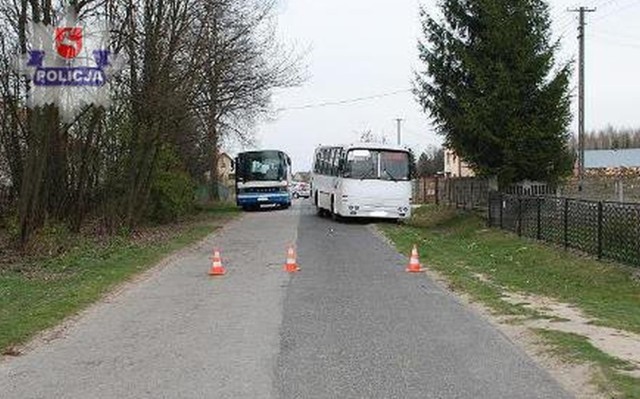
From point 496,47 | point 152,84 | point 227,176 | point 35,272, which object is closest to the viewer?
point 35,272

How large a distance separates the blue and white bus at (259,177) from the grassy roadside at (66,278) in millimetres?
19580

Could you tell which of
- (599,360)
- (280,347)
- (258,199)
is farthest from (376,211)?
(599,360)

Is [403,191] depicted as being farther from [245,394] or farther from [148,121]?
[245,394]

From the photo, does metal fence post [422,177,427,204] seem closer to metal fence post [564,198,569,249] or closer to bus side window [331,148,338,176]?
bus side window [331,148,338,176]

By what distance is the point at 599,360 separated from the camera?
7.50 meters

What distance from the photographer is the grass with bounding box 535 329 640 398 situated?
648cm

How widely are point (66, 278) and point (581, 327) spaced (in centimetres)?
970

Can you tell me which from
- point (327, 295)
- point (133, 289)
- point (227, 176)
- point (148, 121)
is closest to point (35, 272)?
point (133, 289)

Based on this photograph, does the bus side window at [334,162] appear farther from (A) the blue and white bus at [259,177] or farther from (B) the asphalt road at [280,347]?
(B) the asphalt road at [280,347]

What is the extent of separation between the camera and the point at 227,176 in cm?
8844

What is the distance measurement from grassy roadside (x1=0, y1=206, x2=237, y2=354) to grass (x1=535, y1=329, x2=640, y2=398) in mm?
5573

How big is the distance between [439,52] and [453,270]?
16.4 meters

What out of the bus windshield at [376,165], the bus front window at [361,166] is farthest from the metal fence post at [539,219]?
the bus front window at [361,166]

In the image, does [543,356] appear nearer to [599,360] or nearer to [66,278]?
[599,360]
